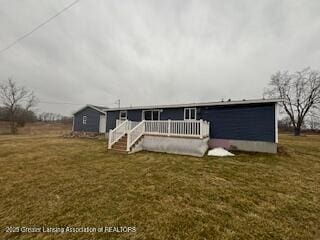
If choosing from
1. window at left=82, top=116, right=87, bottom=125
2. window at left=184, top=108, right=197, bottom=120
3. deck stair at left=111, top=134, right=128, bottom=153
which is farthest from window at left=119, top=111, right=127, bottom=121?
window at left=82, top=116, right=87, bottom=125

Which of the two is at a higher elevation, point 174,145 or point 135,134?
point 135,134

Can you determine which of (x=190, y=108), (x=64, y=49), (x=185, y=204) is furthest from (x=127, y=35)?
(x=185, y=204)

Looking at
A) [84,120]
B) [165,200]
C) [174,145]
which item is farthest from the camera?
[84,120]

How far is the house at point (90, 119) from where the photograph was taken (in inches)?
739

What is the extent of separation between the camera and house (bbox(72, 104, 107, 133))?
1877 cm

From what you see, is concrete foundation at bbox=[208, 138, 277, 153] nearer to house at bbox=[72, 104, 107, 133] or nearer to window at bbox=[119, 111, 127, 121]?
window at bbox=[119, 111, 127, 121]

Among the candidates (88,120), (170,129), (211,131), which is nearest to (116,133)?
(170,129)

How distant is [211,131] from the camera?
11062mm

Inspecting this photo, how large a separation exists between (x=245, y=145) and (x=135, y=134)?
6854 mm

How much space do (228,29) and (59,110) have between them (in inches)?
2391

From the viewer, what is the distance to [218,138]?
35.1ft

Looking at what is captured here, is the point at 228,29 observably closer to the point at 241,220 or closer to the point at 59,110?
the point at 241,220

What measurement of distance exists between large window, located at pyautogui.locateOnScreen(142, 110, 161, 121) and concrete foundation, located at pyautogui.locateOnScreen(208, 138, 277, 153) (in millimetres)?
5002

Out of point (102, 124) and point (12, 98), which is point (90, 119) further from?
point (12, 98)
